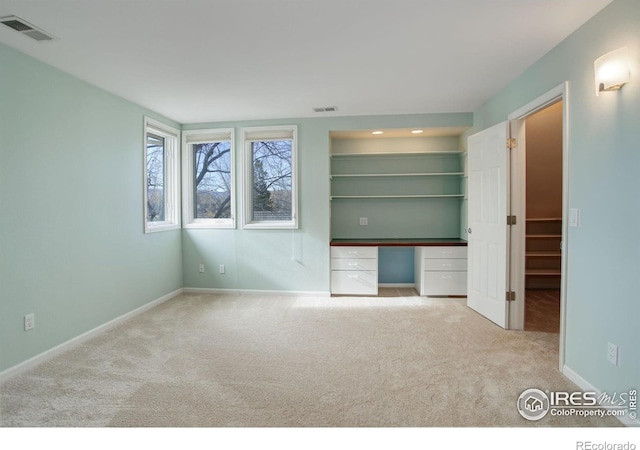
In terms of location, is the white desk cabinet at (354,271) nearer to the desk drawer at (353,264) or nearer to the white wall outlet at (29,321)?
the desk drawer at (353,264)

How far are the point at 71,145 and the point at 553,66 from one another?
4.12 metres

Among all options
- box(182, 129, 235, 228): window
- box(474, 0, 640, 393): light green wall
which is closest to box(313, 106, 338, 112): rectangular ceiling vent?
box(182, 129, 235, 228): window

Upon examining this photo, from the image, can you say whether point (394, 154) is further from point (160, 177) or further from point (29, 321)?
point (29, 321)

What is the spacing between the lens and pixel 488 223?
368 centimetres

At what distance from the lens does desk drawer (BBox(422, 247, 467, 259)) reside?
178 inches

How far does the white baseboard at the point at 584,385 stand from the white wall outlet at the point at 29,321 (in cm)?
404

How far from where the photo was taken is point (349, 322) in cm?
366

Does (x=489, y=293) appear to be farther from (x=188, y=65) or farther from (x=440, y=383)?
(x=188, y=65)

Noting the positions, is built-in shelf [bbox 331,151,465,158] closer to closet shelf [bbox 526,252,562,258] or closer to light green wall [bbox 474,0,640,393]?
closet shelf [bbox 526,252,562,258]

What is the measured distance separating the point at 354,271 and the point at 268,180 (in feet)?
5.87

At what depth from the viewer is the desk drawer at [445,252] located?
4.52 metres

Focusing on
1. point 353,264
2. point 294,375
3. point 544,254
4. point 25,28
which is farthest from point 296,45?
point 544,254

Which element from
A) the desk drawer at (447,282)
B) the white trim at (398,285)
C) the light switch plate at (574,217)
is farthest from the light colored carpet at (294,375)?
the white trim at (398,285)

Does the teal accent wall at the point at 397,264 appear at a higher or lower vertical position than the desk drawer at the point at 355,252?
lower
